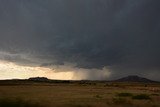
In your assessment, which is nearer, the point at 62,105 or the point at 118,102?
the point at 62,105

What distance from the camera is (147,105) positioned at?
168ft

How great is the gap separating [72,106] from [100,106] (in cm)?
450

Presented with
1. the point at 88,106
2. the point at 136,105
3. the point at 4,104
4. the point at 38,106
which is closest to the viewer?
the point at 4,104

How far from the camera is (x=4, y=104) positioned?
39.2 metres

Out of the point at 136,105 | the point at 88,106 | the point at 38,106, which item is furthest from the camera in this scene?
the point at 136,105

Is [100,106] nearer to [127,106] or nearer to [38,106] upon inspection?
[127,106]

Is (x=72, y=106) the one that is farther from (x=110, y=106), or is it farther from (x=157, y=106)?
(x=157, y=106)

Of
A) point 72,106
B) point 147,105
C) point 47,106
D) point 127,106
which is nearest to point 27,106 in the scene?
point 47,106

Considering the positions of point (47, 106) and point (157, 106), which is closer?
point (47, 106)

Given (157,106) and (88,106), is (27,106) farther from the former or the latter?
(157,106)

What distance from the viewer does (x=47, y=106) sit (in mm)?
46031

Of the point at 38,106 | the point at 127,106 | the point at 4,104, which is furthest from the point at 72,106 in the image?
the point at 4,104

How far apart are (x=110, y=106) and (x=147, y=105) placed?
737cm

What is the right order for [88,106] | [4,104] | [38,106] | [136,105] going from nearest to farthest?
[4,104] < [38,106] < [88,106] < [136,105]
